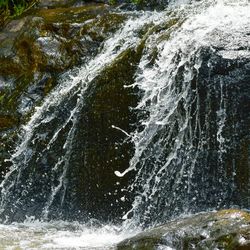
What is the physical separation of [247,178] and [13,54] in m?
3.41

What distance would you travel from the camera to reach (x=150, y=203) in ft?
18.5

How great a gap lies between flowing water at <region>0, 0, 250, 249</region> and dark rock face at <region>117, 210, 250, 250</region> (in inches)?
43.8

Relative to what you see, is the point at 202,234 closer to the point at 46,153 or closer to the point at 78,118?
the point at 78,118

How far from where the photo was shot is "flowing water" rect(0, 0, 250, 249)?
5.44m

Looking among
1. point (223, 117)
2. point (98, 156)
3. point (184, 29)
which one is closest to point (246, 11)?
point (184, 29)

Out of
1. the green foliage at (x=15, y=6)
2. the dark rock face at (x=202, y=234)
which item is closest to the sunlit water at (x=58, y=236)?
the dark rock face at (x=202, y=234)

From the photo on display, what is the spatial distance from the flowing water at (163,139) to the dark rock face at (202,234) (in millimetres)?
1112

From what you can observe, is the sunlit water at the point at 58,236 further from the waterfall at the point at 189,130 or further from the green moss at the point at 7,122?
the green moss at the point at 7,122

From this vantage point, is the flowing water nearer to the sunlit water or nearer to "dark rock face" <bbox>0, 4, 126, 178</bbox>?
the sunlit water

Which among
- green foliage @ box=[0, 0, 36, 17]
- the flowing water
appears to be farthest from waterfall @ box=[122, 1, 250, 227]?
green foliage @ box=[0, 0, 36, 17]

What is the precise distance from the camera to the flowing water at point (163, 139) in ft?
17.8

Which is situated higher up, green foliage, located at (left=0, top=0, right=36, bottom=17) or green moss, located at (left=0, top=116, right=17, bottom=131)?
green foliage, located at (left=0, top=0, right=36, bottom=17)

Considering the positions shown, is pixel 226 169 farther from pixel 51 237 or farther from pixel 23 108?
pixel 23 108

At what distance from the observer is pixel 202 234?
3.72 meters
